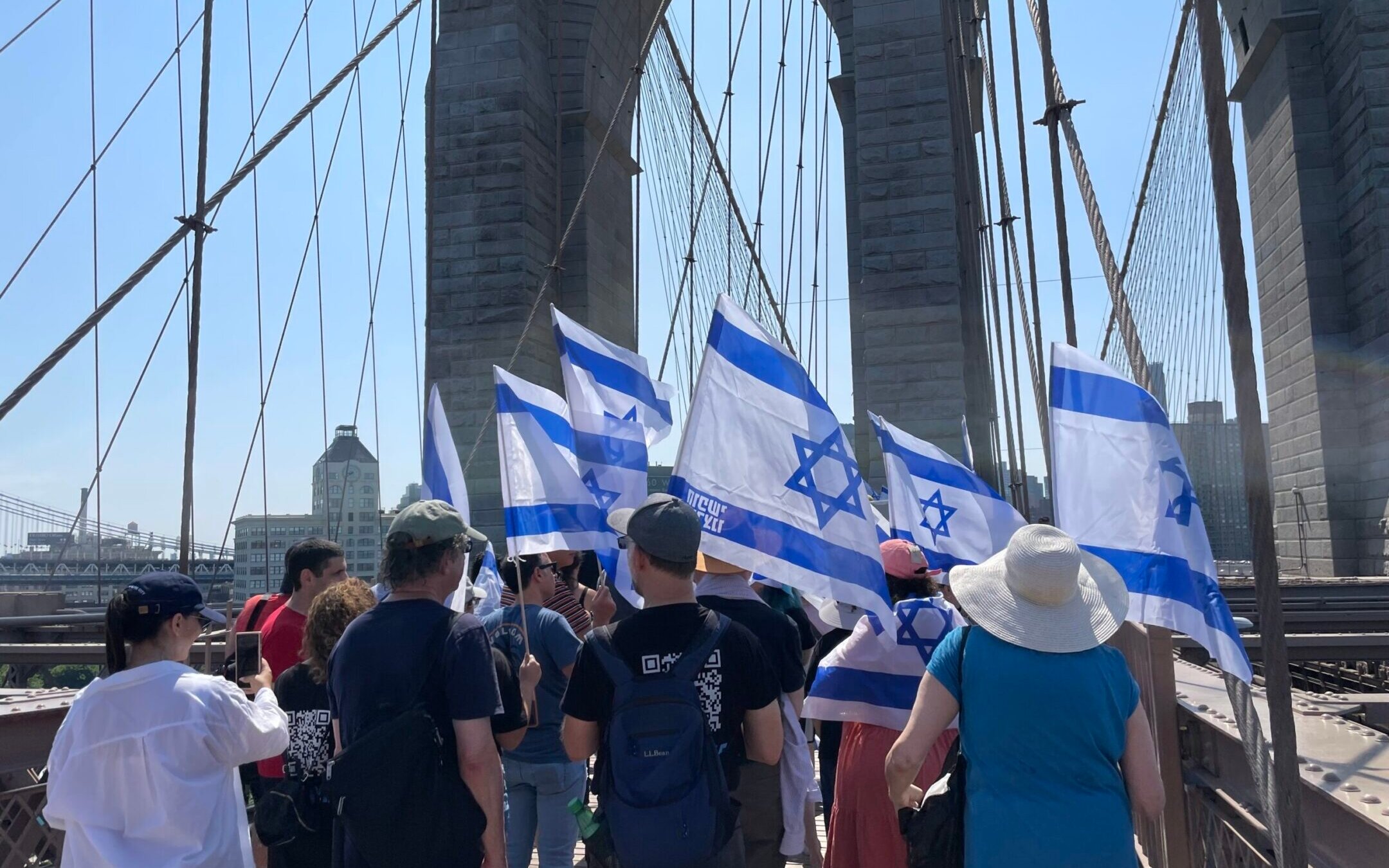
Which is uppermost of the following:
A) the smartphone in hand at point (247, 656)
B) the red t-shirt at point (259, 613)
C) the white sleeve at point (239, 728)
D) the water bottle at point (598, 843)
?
the red t-shirt at point (259, 613)

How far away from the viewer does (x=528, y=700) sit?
2.78 meters

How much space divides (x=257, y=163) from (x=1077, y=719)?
523cm

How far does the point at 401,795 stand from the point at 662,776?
1.56 ft

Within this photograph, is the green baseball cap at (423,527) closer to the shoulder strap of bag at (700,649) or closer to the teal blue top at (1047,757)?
the shoulder strap of bag at (700,649)

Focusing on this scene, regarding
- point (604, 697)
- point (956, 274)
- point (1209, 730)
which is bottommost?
point (1209, 730)

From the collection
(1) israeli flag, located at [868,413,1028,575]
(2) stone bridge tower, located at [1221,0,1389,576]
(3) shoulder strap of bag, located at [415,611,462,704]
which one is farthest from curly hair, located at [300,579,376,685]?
(2) stone bridge tower, located at [1221,0,1389,576]

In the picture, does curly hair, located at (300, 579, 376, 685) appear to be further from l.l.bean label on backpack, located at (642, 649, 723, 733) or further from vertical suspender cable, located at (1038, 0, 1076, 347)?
vertical suspender cable, located at (1038, 0, 1076, 347)

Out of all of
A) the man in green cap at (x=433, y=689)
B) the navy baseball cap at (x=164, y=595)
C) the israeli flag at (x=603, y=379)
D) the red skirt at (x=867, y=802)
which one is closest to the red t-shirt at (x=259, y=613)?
the navy baseball cap at (x=164, y=595)

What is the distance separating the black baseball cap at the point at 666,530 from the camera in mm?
2211

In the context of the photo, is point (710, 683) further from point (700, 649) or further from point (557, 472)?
point (557, 472)

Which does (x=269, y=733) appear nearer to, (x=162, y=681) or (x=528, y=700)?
(x=162, y=681)

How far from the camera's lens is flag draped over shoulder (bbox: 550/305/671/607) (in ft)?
17.0

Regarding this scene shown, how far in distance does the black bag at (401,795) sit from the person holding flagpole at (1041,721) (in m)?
0.83

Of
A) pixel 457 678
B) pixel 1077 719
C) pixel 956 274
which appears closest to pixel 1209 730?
pixel 1077 719
